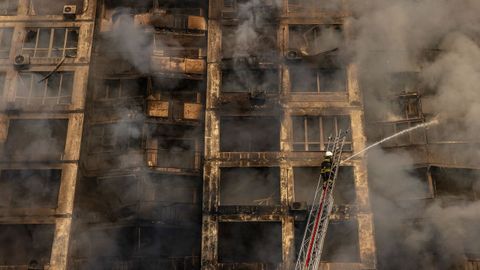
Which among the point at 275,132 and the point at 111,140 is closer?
the point at 275,132

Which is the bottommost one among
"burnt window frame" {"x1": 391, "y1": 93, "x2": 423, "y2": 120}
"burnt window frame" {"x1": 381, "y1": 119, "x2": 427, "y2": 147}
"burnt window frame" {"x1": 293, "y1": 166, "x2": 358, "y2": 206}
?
"burnt window frame" {"x1": 293, "y1": 166, "x2": 358, "y2": 206}

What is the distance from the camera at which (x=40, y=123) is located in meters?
25.3

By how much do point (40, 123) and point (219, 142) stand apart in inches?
300

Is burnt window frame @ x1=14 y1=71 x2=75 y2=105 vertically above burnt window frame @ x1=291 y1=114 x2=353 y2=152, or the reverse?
burnt window frame @ x1=14 y1=71 x2=75 y2=105

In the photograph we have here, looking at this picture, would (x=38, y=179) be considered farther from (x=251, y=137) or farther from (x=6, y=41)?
(x=251, y=137)

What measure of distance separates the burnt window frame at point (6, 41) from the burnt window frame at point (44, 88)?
1.30 m

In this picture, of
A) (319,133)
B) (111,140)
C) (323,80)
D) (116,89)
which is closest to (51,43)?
(116,89)

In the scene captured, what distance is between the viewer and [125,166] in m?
24.9

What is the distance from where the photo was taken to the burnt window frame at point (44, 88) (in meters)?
25.6

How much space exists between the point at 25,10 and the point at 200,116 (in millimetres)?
9154

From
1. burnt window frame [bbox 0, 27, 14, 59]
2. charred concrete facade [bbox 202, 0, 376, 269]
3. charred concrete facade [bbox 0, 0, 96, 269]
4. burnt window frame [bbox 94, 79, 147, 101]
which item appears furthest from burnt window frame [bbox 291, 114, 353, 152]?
burnt window frame [bbox 0, 27, 14, 59]

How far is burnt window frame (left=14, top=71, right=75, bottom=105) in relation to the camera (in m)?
25.6

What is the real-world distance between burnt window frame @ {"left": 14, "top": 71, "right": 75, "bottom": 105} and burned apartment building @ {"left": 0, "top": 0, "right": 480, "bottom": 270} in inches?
2.4

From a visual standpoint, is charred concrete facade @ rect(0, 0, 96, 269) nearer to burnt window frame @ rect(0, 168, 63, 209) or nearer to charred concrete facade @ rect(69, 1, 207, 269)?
burnt window frame @ rect(0, 168, 63, 209)
